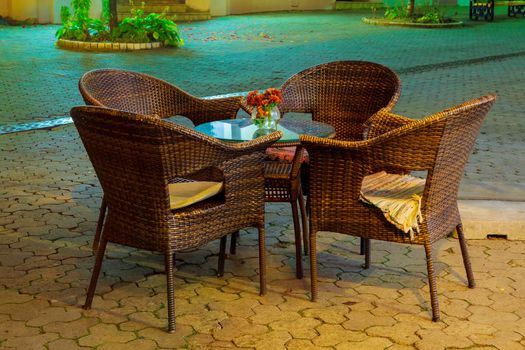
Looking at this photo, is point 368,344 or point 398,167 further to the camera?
point 398,167

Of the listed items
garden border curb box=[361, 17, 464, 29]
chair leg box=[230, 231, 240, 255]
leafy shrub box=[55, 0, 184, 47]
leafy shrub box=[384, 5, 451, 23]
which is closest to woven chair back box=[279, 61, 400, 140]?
A: chair leg box=[230, 231, 240, 255]

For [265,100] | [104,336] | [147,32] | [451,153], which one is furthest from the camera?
[147,32]

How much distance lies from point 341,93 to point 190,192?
5.30ft

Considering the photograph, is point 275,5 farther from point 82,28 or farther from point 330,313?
point 330,313

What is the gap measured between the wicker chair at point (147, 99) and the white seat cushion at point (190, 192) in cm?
75

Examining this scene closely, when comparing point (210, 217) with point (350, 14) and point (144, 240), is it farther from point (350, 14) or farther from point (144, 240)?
point (350, 14)

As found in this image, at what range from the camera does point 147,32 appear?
18172 millimetres

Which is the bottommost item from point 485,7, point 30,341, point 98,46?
point 30,341

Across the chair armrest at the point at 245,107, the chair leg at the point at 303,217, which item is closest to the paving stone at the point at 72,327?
the chair leg at the point at 303,217

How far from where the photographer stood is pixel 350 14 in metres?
27.4

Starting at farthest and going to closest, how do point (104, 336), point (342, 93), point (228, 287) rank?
point (342, 93) → point (228, 287) → point (104, 336)

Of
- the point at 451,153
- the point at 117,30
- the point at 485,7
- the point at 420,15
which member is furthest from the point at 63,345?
the point at 485,7

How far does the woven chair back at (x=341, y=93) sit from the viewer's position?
6.35 metres

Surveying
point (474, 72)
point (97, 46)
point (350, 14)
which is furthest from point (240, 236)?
point (350, 14)
